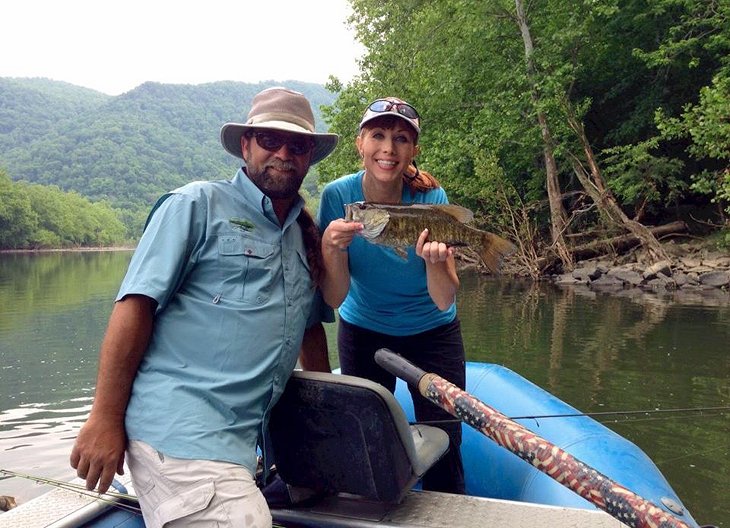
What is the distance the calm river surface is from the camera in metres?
6.22

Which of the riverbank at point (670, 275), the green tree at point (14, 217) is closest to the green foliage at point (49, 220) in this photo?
the green tree at point (14, 217)

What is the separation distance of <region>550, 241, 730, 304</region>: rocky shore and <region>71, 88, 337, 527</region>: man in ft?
50.7

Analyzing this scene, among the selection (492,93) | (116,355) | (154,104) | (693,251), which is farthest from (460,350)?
(154,104)

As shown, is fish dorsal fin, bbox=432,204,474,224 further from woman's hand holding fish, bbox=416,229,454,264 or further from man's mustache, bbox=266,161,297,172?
man's mustache, bbox=266,161,297,172

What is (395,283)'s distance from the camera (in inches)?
126

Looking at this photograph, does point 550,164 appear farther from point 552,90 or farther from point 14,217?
point 14,217

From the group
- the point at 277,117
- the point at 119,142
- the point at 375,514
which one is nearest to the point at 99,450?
the point at 375,514

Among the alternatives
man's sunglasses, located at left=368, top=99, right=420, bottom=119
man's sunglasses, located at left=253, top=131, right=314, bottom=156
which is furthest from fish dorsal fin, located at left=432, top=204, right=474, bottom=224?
man's sunglasses, located at left=253, top=131, right=314, bottom=156

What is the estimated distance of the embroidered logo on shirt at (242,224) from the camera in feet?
7.61

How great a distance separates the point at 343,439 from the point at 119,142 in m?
163

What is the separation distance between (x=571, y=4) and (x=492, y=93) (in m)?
3.84

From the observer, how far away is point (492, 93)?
22.3m

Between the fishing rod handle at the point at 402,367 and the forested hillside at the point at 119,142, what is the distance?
4822 inches

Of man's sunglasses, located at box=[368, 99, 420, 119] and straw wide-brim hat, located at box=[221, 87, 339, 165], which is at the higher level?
man's sunglasses, located at box=[368, 99, 420, 119]
